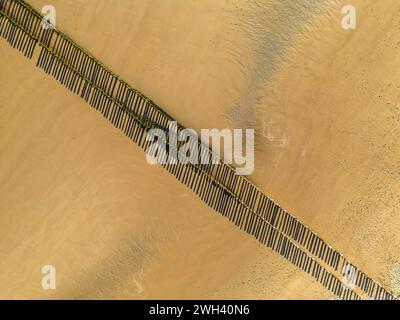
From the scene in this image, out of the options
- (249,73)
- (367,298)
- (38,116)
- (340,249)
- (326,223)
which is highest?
(249,73)

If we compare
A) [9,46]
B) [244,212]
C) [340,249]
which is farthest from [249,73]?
[9,46]

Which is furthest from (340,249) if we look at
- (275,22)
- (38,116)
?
(38,116)

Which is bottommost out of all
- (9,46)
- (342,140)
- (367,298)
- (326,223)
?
(367,298)

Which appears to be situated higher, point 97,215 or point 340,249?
Answer: point 97,215

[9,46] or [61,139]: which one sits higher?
[9,46]

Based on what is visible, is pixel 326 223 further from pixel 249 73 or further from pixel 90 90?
pixel 90 90

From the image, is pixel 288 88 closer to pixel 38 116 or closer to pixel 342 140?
pixel 342 140
